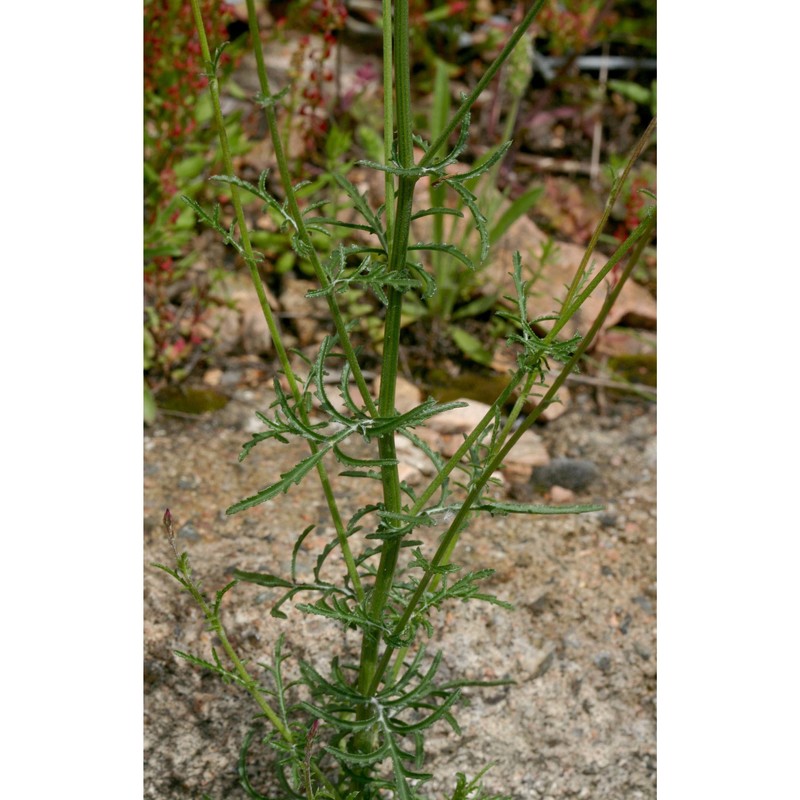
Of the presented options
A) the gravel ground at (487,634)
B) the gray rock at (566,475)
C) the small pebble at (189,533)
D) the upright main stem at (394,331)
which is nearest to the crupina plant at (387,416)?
the upright main stem at (394,331)

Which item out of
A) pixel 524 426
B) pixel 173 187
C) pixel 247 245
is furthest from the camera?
pixel 173 187

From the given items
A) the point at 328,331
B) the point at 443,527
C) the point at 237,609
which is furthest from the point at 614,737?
the point at 328,331

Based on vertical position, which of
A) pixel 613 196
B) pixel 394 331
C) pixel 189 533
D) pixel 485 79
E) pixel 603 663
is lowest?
pixel 603 663

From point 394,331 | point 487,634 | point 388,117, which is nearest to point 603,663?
point 487,634

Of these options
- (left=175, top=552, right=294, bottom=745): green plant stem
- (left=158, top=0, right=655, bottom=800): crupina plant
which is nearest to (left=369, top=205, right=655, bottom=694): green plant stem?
(left=158, top=0, right=655, bottom=800): crupina plant

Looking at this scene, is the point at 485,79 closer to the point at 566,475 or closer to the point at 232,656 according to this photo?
the point at 232,656

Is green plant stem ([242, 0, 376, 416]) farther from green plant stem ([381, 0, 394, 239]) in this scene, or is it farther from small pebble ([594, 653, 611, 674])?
small pebble ([594, 653, 611, 674])

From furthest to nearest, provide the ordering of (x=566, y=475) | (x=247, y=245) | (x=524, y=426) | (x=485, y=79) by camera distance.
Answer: (x=566, y=475) → (x=247, y=245) → (x=524, y=426) → (x=485, y=79)

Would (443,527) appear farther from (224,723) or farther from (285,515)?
(224,723)
